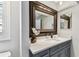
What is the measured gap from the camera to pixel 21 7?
730 millimetres

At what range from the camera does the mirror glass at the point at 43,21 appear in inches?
37.4

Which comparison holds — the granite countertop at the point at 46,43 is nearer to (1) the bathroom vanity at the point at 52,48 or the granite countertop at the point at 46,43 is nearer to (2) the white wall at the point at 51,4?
(1) the bathroom vanity at the point at 52,48

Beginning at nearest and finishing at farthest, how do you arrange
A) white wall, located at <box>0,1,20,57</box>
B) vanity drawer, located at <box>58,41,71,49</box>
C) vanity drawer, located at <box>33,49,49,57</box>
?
white wall, located at <box>0,1,20,57</box> < vanity drawer, located at <box>33,49,49,57</box> < vanity drawer, located at <box>58,41,71,49</box>

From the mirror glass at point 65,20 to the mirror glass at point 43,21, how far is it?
0.10 m

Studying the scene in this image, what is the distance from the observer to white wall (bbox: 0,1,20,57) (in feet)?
2.16

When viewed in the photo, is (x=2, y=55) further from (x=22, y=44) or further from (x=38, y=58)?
(x=38, y=58)

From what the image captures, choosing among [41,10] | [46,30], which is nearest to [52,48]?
[46,30]

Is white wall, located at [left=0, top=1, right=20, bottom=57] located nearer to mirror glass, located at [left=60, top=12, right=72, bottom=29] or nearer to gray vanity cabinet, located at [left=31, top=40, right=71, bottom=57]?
gray vanity cabinet, located at [left=31, top=40, right=71, bottom=57]

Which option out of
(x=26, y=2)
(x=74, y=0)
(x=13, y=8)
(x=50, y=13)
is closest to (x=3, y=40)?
(x=13, y=8)

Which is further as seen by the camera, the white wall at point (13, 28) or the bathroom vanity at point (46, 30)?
the bathroom vanity at point (46, 30)

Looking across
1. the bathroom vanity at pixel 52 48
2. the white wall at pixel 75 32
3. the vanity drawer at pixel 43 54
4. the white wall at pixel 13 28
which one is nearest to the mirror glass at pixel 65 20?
the white wall at pixel 75 32

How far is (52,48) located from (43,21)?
28 centimetres

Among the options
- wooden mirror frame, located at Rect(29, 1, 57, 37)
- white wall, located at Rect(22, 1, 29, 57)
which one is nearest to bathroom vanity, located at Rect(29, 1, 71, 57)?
wooden mirror frame, located at Rect(29, 1, 57, 37)

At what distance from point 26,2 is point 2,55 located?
0.43 metres
